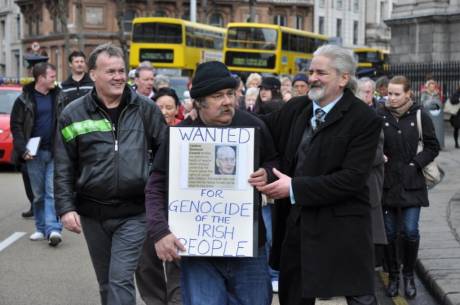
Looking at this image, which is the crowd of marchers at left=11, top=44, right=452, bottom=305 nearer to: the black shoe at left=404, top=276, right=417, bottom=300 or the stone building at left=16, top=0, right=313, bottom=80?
the black shoe at left=404, top=276, right=417, bottom=300

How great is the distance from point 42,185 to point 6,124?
7753 millimetres

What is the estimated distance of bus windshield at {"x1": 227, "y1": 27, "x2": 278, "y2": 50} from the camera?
38.1m

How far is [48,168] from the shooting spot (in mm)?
9852

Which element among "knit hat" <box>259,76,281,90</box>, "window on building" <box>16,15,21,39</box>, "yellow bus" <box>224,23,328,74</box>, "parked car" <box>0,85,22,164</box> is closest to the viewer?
"knit hat" <box>259,76,281,90</box>

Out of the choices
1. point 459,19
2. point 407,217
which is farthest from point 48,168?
point 459,19

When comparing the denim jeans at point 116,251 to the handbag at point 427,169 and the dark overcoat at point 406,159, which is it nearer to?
the dark overcoat at point 406,159

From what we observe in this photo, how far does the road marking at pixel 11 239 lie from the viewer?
941cm

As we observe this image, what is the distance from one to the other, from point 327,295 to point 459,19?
23.2 m

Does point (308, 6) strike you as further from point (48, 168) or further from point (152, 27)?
point (48, 168)

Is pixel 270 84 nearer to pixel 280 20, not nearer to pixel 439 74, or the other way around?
pixel 439 74

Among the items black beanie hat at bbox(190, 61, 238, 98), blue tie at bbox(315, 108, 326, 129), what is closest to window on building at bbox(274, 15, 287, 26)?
blue tie at bbox(315, 108, 326, 129)

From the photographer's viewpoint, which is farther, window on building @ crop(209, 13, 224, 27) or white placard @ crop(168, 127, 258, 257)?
window on building @ crop(209, 13, 224, 27)

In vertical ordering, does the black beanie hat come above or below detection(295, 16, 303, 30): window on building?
below

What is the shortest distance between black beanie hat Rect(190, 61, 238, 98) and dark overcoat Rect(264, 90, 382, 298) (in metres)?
0.56
